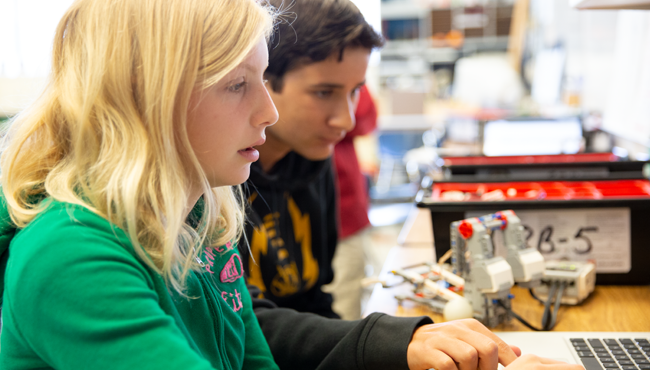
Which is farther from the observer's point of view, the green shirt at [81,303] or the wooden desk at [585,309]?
the wooden desk at [585,309]

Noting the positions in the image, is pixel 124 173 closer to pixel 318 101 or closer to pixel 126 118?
pixel 126 118

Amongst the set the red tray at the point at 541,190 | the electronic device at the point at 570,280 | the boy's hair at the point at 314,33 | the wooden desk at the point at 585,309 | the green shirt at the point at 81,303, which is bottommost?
the wooden desk at the point at 585,309

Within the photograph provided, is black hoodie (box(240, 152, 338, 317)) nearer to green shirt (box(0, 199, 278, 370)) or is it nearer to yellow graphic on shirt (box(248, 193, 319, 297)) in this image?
yellow graphic on shirt (box(248, 193, 319, 297))

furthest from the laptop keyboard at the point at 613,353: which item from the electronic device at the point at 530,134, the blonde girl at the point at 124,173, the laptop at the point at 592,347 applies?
the electronic device at the point at 530,134

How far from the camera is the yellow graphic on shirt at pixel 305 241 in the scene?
131 centimetres

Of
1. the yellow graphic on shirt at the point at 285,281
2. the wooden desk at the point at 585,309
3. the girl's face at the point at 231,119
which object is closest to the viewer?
the girl's face at the point at 231,119

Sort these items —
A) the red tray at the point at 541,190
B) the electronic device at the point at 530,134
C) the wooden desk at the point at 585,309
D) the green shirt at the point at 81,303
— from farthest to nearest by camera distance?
the electronic device at the point at 530,134 → the red tray at the point at 541,190 → the wooden desk at the point at 585,309 → the green shirt at the point at 81,303

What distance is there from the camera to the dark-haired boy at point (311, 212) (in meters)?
0.75

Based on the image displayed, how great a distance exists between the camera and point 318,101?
117 centimetres

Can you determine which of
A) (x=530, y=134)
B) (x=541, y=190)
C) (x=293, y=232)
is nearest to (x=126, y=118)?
(x=293, y=232)

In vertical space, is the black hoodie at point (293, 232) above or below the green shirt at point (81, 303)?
below

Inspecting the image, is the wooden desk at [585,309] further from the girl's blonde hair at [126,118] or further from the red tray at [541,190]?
the girl's blonde hair at [126,118]

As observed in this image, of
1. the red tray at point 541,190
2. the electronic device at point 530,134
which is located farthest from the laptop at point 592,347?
the electronic device at point 530,134

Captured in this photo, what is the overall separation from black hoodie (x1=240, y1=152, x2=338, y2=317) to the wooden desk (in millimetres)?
246
